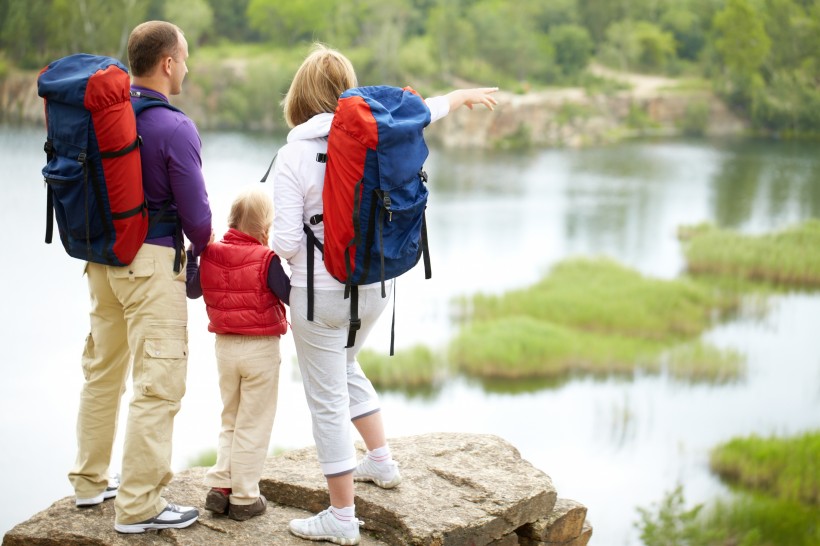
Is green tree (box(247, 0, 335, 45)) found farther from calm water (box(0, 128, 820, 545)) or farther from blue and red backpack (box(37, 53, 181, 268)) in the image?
blue and red backpack (box(37, 53, 181, 268))

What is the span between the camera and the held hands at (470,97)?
88.5 inches

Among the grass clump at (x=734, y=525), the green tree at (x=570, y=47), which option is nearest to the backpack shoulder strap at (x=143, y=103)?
the grass clump at (x=734, y=525)

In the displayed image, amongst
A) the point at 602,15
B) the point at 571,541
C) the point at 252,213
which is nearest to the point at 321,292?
the point at 252,213

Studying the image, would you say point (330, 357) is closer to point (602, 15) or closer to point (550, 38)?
point (550, 38)

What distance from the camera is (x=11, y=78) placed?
10391 mm

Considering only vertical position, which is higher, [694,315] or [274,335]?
[274,335]

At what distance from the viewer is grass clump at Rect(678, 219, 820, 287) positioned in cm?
1023

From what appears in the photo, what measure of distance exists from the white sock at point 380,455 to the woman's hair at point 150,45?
113 centimetres

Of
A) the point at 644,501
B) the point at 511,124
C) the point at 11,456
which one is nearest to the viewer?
the point at 644,501

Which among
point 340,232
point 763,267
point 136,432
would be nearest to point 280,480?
point 136,432

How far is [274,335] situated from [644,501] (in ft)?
15.0

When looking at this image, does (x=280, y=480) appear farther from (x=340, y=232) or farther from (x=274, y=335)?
(x=340, y=232)

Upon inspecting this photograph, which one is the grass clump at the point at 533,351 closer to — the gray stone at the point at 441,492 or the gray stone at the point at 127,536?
the gray stone at the point at 441,492

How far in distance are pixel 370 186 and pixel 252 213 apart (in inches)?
13.8
